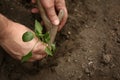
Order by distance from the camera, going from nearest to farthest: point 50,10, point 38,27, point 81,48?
point 38,27 → point 50,10 → point 81,48

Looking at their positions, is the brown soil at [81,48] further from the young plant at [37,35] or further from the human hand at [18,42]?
the young plant at [37,35]

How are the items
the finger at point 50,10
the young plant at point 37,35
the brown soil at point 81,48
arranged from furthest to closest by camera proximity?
the brown soil at point 81,48
the finger at point 50,10
the young plant at point 37,35

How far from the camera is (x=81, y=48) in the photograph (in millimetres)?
1834

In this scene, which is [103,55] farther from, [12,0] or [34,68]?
[12,0]

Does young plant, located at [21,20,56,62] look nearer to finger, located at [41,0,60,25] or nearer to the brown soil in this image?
finger, located at [41,0,60,25]

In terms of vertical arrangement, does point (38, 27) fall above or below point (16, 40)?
above

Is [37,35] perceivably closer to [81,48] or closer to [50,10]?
[50,10]

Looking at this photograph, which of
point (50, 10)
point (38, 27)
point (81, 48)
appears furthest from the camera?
point (81, 48)

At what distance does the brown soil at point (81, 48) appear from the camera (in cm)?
176

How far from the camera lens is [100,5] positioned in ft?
6.53

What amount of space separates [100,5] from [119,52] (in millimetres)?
377

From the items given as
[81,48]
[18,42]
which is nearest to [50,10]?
[18,42]

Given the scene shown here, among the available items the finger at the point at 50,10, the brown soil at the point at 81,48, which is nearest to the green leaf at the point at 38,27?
the finger at the point at 50,10

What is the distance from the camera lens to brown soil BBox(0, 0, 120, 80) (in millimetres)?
1761
